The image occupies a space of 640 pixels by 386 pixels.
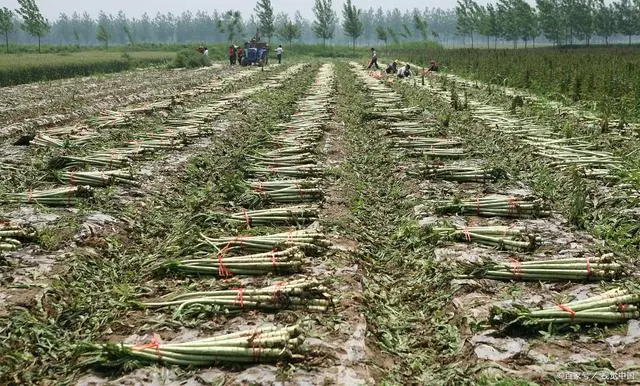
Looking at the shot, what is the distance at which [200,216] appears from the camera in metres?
7.03

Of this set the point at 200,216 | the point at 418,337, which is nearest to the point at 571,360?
the point at 418,337

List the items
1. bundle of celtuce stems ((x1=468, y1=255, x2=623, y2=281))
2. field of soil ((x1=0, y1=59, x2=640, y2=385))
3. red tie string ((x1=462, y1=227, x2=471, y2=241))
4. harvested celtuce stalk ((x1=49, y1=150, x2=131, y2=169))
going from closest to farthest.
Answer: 1. field of soil ((x1=0, y1=59, x2=640, y2=385))
2. bundle of celtuce stems ((x1=468, y1=255, x2=623, y2=281))
3. red tie string ((x1=462, y1=227, x2=471, y2=241))
4. harvested celtuce stalk ((x1=49, y1=150, x2=131, y2=169))

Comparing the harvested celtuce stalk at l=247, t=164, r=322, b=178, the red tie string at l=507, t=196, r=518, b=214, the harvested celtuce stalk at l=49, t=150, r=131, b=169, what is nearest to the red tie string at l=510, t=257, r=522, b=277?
the red tie string at l=507, t=196, r=518, b=214

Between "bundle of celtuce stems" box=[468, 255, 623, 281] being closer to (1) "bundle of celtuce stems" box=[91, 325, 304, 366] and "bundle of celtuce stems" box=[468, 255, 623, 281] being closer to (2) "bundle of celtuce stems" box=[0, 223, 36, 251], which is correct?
(1) "bundle of celtuce stems" box=[91, 325, 304, 366]

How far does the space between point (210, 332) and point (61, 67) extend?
33.3 metres

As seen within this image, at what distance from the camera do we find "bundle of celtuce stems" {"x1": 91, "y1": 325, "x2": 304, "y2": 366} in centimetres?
395

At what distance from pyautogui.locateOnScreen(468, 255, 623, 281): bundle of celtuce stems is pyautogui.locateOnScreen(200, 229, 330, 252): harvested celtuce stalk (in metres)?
1.74

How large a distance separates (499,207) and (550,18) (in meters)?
69.5

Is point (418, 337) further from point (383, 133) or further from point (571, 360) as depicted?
point (383, 133)

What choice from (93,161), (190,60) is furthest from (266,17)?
(93,161)

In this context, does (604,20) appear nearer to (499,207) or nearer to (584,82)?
(584,82)

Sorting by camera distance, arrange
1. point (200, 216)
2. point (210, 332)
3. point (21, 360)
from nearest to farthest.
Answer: point (21, 360), point (210, 332), point (200, 216)

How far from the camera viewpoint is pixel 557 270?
5.24m

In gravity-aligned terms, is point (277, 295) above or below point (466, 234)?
below
